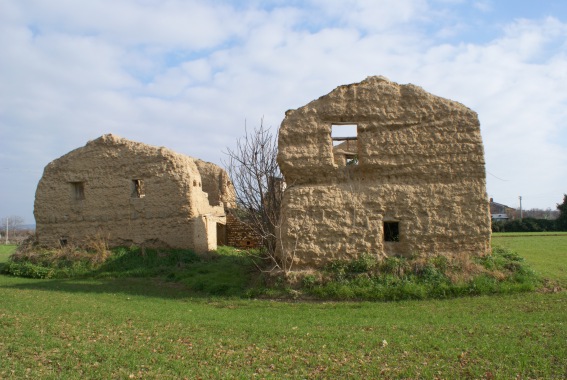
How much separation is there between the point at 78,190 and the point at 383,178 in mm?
12085

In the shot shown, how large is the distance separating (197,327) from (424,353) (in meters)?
3.88

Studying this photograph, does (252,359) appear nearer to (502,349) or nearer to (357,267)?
(502,349)

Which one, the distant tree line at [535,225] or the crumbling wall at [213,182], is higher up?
the crumbling wall at [213,182]

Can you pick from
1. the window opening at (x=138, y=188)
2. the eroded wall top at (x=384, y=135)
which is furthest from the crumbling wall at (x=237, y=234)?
the eroded wall top at (x=384, y=135)

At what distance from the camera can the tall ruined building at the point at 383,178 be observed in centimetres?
1181

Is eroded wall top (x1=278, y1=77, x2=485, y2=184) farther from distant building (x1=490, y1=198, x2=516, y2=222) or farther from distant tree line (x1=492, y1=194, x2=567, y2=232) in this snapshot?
distant building (x1=490, y1=198, x2=516, y2=222)

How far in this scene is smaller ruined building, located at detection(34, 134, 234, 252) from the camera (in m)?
16.9

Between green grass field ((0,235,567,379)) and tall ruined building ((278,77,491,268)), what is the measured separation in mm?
1836

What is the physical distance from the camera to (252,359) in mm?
6281

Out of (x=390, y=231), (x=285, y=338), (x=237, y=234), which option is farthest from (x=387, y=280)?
(x=237, y=234)

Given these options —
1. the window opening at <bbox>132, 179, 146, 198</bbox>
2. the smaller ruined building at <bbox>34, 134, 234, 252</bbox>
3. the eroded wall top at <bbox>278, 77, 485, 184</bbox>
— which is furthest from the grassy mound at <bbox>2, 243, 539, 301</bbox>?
the window opening at <bbox>132, 179, 146, 198</bbox>

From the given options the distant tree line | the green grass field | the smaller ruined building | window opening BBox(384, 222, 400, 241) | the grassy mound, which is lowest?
the green grass field

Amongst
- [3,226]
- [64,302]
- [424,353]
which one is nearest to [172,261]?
[64,302]

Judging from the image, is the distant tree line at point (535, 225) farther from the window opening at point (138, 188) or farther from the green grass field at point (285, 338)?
the window opening at point (138, 188)
